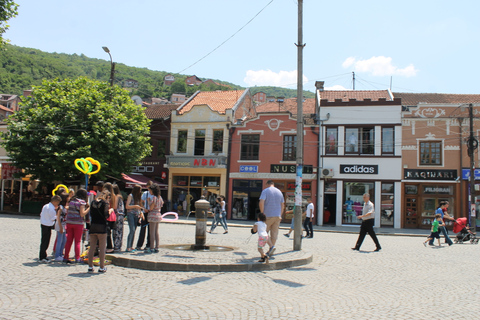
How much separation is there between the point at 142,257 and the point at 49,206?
2.43 metres

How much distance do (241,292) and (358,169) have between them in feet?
77.1

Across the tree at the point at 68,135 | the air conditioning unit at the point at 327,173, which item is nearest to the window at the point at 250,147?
the air conditioning unit at the point at 327,173

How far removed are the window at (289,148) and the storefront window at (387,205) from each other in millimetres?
6505

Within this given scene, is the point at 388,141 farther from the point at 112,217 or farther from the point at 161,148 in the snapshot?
the point at 112,217

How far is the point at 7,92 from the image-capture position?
116 meters

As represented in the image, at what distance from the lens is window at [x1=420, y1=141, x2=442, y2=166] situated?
28.2 m

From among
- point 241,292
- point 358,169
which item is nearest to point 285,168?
point 358,169

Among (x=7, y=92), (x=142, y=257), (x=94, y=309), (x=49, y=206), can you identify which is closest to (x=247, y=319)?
(x=94, y=309)

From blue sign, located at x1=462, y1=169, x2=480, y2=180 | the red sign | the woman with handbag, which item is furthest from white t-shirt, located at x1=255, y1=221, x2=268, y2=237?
the red sign

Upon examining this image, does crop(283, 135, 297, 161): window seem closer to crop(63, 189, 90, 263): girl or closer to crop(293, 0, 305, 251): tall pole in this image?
crop(293, 0, 305, 251): tall pole

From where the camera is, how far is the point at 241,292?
691 centimetres

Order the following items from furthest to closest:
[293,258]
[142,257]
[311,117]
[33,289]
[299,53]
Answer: [311,117]
[299,53]
[293,258]
[142,257]
[33,289]

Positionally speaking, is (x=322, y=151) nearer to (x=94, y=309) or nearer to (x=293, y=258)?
(x=293, y=258)

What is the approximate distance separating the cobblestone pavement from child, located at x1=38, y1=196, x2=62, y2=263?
254 mm
